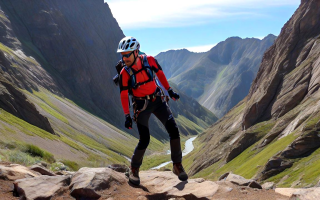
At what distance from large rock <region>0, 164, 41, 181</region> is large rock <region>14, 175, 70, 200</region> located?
30.1 inches

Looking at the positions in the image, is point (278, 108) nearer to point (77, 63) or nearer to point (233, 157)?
point (233, 157)

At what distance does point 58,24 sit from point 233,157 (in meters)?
142

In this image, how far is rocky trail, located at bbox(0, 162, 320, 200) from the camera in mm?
11047

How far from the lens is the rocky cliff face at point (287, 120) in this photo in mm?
43625

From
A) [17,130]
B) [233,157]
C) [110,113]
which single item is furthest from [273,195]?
[110,113]

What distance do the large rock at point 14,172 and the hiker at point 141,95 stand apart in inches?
149

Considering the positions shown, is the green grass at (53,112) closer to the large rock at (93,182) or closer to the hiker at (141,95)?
the large rock at (93,182)

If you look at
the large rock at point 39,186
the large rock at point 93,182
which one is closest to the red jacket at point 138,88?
the large rock at point 93,182

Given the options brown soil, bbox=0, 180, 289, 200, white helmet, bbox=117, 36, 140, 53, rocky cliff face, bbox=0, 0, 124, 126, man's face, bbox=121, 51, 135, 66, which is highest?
rocky cliff face, bbox=0, 0, 124, 126

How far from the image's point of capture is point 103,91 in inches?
7500

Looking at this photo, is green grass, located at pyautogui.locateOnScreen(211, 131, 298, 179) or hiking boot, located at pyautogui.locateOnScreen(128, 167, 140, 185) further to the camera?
green grass, located at pyautogui.locateOnScreen(211, 131, 298, 179)

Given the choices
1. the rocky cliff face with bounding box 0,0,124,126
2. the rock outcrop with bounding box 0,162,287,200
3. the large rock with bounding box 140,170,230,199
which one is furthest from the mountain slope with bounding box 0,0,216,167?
the rock outcrop with bounding box 0,162,287,200

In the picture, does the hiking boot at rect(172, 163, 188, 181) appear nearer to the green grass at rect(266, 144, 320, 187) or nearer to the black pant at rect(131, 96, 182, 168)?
the black pant at rect(131, 96, 182, 168)

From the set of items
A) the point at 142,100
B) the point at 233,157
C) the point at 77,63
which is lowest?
the point at 233,157
